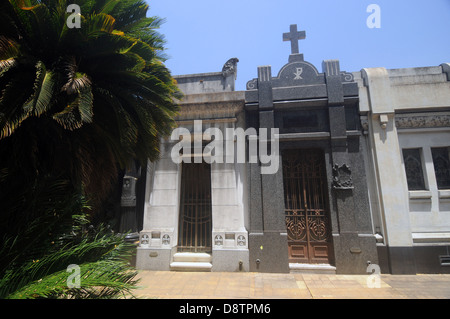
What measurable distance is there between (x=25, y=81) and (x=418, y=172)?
33.9 feet

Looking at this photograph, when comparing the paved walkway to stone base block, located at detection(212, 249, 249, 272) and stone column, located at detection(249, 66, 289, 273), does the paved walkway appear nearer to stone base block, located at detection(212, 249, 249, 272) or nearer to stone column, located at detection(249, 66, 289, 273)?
stone base block, located at detection(212, 249, 249, 272)

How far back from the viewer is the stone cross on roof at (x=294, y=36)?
8.98 m

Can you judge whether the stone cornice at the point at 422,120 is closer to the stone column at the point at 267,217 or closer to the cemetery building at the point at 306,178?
the cemetery building at the point at 306,178

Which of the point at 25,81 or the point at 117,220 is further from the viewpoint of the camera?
the point at 117,220

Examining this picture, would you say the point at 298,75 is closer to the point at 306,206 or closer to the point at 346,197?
the point at 346,197

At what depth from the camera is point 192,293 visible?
5.62 metres

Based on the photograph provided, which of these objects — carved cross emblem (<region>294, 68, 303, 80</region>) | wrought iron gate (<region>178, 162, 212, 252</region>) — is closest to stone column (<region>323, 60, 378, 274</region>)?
carved cross emblem (<region>294, 68, 303, 80</region>)

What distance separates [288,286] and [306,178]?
3.36m

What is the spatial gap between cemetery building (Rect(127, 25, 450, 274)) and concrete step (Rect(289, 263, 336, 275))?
3cm

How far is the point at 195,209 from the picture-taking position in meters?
8.41

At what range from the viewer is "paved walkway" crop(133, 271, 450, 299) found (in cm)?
542

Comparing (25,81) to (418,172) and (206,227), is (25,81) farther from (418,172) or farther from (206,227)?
(418,172)

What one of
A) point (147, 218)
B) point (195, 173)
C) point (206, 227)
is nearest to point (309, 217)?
point (206, 227)
